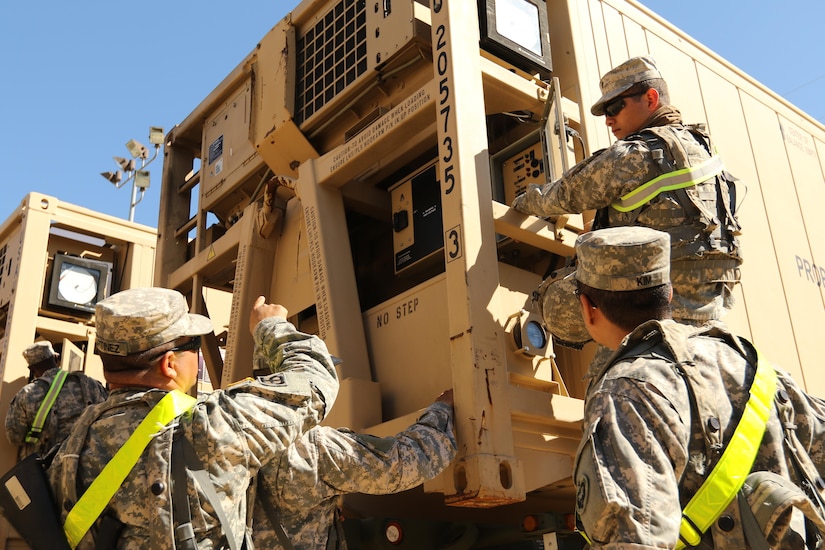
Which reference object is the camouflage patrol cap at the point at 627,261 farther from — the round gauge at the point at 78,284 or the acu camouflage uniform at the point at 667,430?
the round gauge at the point at 78,284

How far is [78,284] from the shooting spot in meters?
5.32

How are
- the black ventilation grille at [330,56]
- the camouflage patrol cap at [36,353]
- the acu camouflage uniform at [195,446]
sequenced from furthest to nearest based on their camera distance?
the camouflage patrol cap at [36,353]
the black ventilation grille at [330,56]
the acu camouflage uniform at [195,446]

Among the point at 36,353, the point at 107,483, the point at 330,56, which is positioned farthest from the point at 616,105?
the point at 36,353

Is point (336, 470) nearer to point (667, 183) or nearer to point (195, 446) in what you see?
point (195, 446)

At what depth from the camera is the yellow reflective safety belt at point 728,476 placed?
1.44m

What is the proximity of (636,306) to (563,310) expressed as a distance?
93 centimetres

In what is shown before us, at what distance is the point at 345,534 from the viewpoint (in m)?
2.82

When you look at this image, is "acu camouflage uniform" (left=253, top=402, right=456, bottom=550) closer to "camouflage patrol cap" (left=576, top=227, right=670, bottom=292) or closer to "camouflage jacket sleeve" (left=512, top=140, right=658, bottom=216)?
"camouflage jacket sleeve" (left=512, top=140, right=658, bottom=216)

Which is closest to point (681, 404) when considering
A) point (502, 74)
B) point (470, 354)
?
point (470, 354)

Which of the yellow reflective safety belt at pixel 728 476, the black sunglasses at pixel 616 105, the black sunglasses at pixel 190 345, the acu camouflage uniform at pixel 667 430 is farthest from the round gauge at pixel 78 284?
the yellow reflective safety belt at pixel 728 476

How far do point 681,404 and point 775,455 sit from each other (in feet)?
0.69

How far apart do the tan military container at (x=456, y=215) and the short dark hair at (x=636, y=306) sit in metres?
0.86

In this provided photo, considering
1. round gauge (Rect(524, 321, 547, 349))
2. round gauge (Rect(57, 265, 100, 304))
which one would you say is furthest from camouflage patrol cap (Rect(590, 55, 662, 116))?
round gauge (Rect(57, 265, 100, 304))

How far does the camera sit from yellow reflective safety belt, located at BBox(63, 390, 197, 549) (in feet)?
6.11
